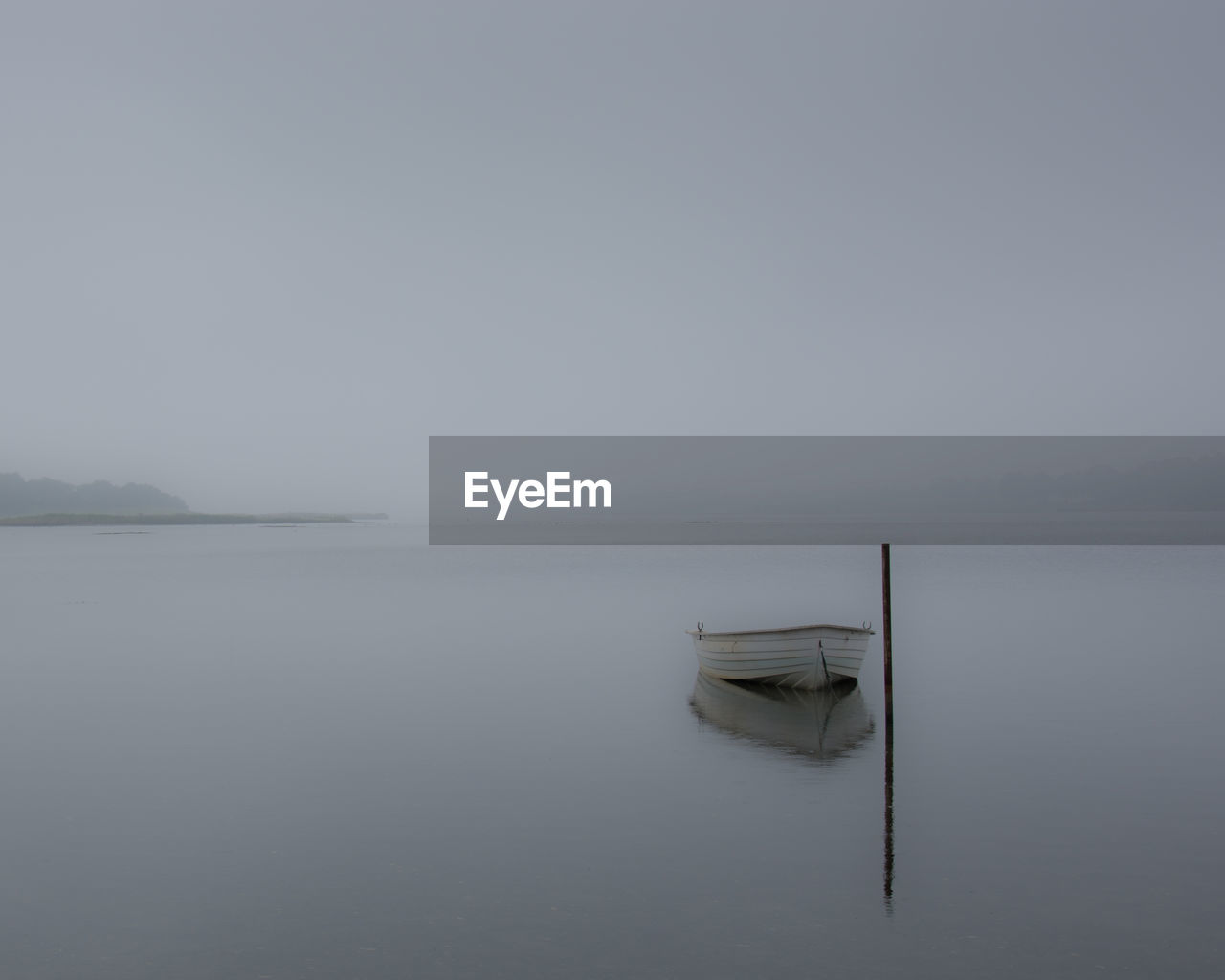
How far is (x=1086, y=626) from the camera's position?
47719mm

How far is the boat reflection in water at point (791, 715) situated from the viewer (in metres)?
22.1

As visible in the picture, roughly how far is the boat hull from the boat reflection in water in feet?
1.53

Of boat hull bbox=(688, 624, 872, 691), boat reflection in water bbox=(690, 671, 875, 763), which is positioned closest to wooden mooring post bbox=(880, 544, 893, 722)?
boat reflection in water bbox=(690, 671, 875, 763)

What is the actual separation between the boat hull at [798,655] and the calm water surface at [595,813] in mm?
895

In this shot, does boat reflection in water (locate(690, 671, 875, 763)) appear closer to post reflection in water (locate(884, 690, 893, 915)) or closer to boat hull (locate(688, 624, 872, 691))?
boat hull (locate(688, 624, 872, 691))

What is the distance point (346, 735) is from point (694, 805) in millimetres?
10575

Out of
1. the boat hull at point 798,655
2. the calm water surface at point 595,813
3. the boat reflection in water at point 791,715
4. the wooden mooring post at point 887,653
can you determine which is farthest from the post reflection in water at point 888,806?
the boat hull at point 798,655

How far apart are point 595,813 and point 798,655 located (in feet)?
42.4

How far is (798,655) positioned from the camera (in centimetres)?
2819

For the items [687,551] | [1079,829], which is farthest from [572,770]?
[687,551]

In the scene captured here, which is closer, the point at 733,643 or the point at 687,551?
the point at 733,643

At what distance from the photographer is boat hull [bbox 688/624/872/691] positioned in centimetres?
2817

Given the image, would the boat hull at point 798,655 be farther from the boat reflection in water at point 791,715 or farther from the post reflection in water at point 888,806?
the post reflection in water at point 888,806

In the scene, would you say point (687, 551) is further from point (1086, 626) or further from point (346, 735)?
point (346, 735)
